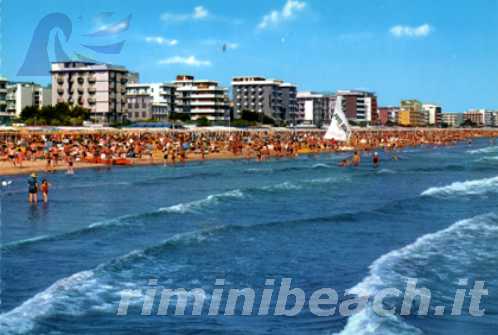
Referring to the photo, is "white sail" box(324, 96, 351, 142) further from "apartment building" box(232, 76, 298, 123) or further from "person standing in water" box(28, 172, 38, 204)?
"apartment building" box(232, 76, 298, 123)

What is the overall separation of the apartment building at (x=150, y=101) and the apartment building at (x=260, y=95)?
24.3 metres

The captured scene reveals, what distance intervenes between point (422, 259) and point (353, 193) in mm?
Answer: 18363

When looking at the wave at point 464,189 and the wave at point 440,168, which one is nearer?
the wave at point 464,189

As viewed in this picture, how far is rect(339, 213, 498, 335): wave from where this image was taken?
1161 centimetres

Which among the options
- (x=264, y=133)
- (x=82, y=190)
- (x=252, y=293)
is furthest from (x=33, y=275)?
(x=264, y=133)

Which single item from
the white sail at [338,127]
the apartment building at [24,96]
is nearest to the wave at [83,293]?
the white sail at [338,127]

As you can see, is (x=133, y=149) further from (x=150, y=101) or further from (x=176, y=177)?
(x=150, y=101)

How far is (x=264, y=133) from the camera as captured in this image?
12412 centimetres

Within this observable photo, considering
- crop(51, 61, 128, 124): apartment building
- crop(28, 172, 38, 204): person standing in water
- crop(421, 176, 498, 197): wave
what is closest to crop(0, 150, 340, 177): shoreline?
crop(28, 172, 38, 204): person standing in water

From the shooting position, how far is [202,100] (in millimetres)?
148125

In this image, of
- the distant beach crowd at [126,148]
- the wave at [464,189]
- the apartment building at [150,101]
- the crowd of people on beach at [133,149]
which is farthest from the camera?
the apartment building at [150,101]

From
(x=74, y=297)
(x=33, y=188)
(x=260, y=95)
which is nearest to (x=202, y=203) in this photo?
(x=33, y=188)

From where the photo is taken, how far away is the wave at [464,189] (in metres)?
34.5

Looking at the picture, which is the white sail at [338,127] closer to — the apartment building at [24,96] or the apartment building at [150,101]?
the apartment building at [150,101]
